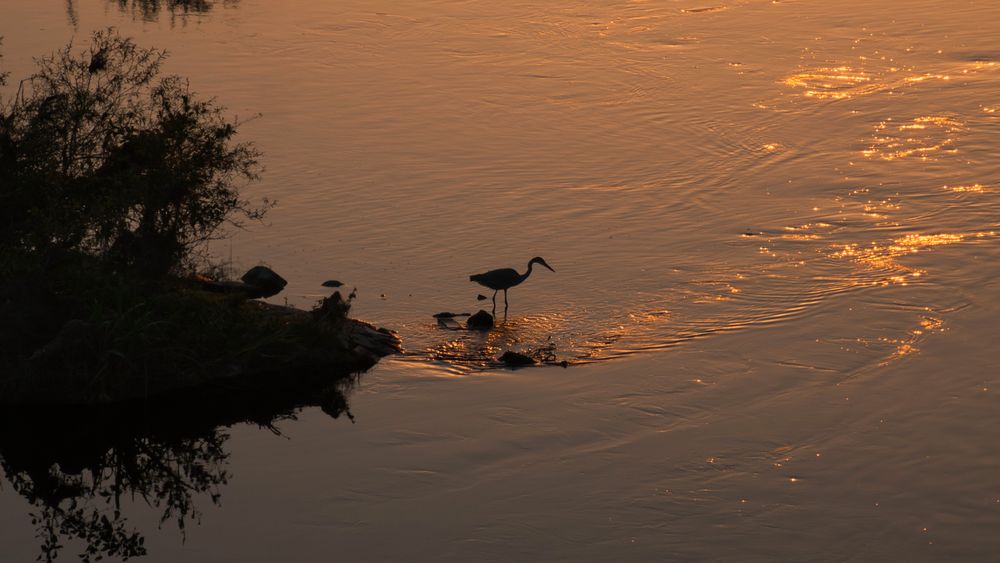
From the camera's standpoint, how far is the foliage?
2481cm

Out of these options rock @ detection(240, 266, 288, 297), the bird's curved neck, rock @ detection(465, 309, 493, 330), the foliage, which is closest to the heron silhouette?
the bird's curved neck

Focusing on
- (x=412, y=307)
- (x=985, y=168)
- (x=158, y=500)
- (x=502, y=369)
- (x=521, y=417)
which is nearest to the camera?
(x=158, y=500)

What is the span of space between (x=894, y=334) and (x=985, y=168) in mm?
9881

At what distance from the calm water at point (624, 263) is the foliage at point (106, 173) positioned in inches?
127

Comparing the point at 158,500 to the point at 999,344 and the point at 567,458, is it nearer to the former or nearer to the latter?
the point at 567,458

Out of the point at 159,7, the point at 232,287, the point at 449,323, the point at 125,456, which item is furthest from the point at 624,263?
the point at 159,7

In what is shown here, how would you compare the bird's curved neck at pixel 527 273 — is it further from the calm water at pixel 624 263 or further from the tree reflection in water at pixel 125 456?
the tree reflection in water at pixel 125 456

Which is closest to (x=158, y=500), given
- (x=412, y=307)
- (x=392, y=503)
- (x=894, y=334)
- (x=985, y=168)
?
(x=392, y=503)

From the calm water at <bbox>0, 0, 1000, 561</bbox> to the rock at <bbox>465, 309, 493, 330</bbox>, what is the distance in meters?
0.41

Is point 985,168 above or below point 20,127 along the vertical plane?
below

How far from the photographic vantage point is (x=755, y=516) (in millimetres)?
19438

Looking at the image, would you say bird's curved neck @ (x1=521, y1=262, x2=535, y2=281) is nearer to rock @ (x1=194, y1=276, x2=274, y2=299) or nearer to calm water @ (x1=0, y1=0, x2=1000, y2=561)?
calm water @ (x1=0, y1=0, x2=1000, y2=561)

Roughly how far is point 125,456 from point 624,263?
36.8 ft

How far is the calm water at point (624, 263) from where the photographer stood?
1983cm
